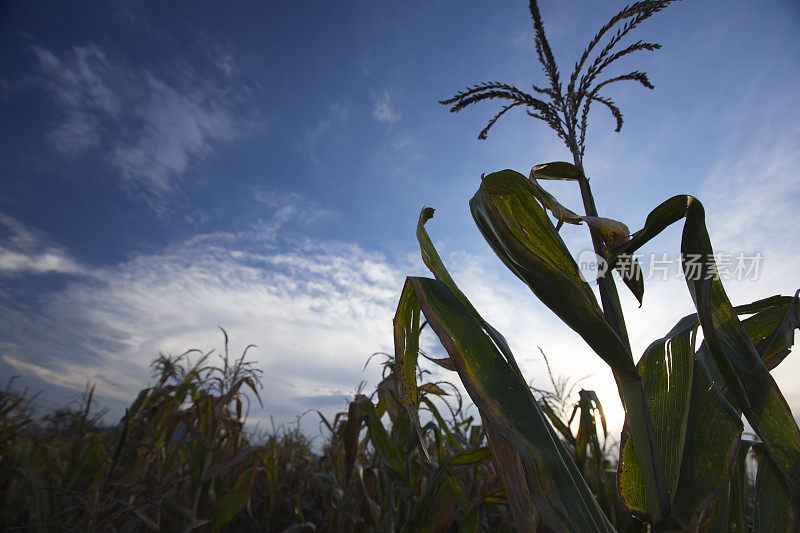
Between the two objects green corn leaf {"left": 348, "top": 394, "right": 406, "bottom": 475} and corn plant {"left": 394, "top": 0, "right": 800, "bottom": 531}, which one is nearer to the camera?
corn plant {"left": 394, "top": 0, "right": 800, "bottom": 531}

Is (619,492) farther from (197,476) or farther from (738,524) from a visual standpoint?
(197,476)

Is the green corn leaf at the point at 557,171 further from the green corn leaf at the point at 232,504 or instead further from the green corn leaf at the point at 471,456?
the green corn leaf at the point at 232,504

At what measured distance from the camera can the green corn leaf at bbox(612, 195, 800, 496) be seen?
750 mm

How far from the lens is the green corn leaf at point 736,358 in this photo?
2.46 ft

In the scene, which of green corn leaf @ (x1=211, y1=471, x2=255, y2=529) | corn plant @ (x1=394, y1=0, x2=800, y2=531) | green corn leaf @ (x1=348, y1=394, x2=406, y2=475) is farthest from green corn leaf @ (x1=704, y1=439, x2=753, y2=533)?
green corn leaf @ (x1=211, y1=471, x2=255, y2=529)

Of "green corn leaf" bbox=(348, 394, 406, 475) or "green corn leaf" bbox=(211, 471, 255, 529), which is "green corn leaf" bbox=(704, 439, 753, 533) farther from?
"green corn leaf" bbox=(211, 471, 255, 529)

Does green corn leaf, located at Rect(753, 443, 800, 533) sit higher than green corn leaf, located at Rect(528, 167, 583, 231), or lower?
lower

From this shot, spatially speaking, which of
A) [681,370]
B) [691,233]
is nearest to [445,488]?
[681,370]

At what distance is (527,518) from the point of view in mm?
643

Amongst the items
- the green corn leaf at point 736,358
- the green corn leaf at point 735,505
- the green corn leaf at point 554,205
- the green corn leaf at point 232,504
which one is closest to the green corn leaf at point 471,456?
the green corn leaf at point 735,505

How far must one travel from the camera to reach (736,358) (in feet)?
2.50

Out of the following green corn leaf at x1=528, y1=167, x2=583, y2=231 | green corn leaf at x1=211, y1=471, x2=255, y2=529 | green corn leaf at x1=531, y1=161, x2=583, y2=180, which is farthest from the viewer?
green corn leaf at x1=211, y1=471, x2=255, y2=529

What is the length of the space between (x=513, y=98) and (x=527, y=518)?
1.22m

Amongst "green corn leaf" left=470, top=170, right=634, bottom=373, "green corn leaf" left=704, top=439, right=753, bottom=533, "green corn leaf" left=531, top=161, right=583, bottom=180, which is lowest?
"green corn leaf" left=704, top=439, right=753, bottom=533
